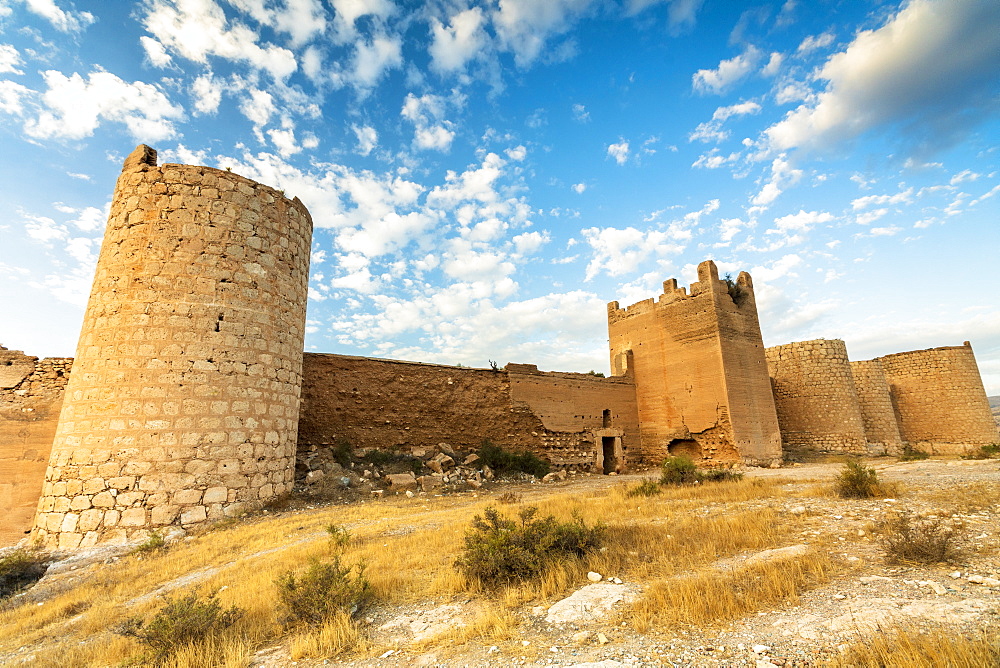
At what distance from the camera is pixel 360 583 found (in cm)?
436

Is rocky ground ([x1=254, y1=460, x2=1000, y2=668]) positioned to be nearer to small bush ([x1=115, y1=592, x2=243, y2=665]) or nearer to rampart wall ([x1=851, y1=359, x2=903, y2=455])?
small bush ([x1=115, y1=592, x2=243, y2=665])

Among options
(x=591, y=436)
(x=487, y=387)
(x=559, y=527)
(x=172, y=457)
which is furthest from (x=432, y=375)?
(x=559, y=527)

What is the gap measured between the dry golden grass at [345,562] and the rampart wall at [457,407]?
4.99 metres

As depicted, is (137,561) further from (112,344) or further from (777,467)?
(777,467)

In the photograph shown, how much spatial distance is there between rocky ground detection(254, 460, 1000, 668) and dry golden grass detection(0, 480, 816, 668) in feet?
0.75

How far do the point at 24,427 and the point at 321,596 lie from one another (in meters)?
9.24

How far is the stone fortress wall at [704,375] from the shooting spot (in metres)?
16.6

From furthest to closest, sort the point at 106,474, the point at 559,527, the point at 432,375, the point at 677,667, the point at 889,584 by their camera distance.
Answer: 1. the point at 432,375
2. the point at 106,474
3. the point at 559,527
4. the point at 889,584
5. the point at 677,667

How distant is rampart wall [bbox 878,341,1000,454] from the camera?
68.8ft

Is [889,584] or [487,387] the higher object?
[487,387]

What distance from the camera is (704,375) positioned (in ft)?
56.5

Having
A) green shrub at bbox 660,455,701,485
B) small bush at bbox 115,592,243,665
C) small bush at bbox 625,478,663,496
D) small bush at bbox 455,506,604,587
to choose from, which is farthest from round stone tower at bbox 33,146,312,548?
green shrub at bbox 660,455,701,485

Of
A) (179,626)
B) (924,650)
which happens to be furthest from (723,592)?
(179,626)

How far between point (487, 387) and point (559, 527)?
11.0m
